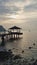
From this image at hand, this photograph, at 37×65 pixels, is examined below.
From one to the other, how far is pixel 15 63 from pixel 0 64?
2.38 m

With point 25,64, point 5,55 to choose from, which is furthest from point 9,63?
point 5,55

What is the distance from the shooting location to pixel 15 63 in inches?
1152

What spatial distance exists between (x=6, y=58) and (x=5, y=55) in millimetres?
1774

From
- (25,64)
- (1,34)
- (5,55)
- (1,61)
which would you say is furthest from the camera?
(1,34)

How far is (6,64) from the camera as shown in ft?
92.9

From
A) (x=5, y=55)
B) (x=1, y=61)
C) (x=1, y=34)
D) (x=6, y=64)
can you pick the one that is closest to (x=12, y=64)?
(x=6, y=64)

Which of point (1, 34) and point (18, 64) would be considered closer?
point (18, 64)

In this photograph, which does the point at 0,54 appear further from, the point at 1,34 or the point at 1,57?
the point at 1,34

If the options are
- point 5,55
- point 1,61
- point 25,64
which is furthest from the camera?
point 5,55

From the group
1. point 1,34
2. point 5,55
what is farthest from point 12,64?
point 1,34

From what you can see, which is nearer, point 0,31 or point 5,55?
point 5,55

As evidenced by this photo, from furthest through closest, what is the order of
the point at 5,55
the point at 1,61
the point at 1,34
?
the point at 1,34, the point at 5,55, the point at 1,61

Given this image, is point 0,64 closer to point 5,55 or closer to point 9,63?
point 9,63

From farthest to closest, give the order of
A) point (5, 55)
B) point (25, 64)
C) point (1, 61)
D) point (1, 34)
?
1. point (1, 34)
2. point (5, 55)
3. point (1, 61)
4. point (25, 64)
